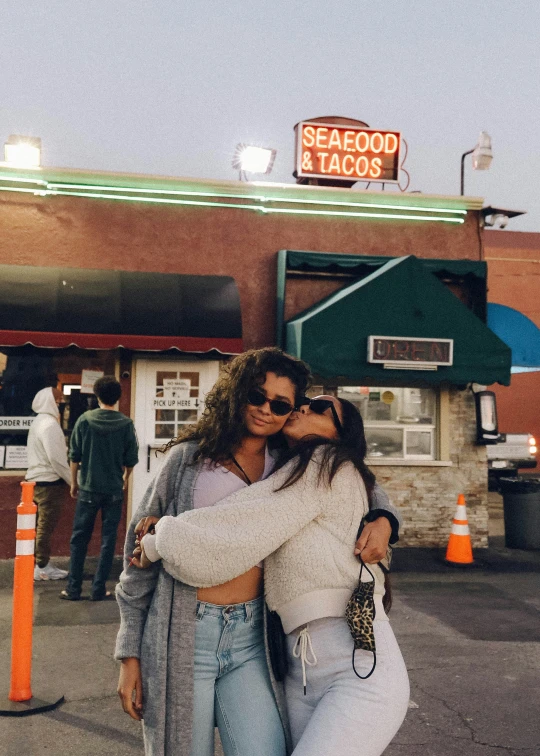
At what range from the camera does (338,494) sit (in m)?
2.45

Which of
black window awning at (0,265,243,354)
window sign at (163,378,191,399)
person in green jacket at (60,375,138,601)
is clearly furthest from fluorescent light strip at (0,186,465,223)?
person in green jacket at (60,375,138,601)

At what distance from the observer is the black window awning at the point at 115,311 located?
946 centimetres

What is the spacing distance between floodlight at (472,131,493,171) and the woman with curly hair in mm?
10742

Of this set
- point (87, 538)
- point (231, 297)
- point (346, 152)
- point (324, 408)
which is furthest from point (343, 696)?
point (346, 152)

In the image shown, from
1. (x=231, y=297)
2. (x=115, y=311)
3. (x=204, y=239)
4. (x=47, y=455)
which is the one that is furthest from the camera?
(x=204, y=239)

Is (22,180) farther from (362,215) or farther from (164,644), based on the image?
(164,644)

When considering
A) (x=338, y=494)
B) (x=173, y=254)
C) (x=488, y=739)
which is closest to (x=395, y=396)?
(x=173, y=254)

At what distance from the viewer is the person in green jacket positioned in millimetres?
7688

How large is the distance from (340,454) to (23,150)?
912cm

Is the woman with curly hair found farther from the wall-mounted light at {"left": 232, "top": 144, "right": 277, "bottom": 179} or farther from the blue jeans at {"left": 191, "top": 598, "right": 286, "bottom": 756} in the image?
the wall-mounted light at {"left": 232, "top": 144, "right": 277, "bottom": 179}

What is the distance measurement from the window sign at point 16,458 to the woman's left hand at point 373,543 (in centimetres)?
824

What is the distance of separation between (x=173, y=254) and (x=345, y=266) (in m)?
2.25

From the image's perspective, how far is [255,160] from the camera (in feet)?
37.8

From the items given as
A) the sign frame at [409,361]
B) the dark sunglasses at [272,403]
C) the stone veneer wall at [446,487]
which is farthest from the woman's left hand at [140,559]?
the stone veneer wall at [446,487]
